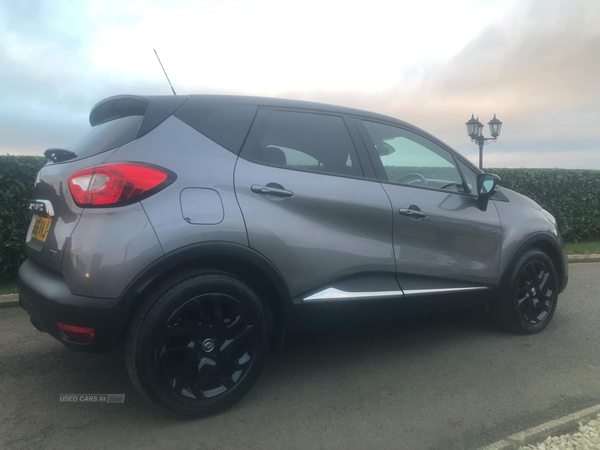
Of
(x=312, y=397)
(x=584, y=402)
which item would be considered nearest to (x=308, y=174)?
(x=312, y=397)

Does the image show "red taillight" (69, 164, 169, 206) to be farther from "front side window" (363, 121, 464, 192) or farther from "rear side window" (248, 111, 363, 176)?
"front side window" (363, 121, 464, 192)

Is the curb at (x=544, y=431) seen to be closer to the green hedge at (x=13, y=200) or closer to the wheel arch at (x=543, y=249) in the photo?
the wheel arch at (x=543, y=249)

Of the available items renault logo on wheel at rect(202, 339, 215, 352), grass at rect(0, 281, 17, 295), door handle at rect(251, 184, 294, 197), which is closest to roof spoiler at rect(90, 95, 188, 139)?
door handle at rect(251, 184, 294, 197)

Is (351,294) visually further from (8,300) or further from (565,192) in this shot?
(565,192)

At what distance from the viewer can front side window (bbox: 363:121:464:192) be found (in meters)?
3.34

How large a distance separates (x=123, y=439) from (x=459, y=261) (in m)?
2.48

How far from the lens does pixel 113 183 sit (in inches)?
90.4

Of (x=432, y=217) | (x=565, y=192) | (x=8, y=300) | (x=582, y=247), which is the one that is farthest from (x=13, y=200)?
(x=565, y=192)

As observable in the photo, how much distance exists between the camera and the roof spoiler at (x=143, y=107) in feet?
8.39

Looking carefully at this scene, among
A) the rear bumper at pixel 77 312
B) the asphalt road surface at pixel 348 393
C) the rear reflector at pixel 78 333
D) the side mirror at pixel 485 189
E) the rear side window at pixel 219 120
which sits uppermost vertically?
the rear side window at pixel 219 120

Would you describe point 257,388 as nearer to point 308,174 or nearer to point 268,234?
point 268,234

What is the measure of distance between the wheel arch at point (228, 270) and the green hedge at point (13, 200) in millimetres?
3827

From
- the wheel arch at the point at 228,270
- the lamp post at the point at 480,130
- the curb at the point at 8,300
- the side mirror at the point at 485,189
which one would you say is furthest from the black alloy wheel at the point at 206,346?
the lamp post at the point at 480,130

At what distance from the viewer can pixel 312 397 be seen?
2.86m
